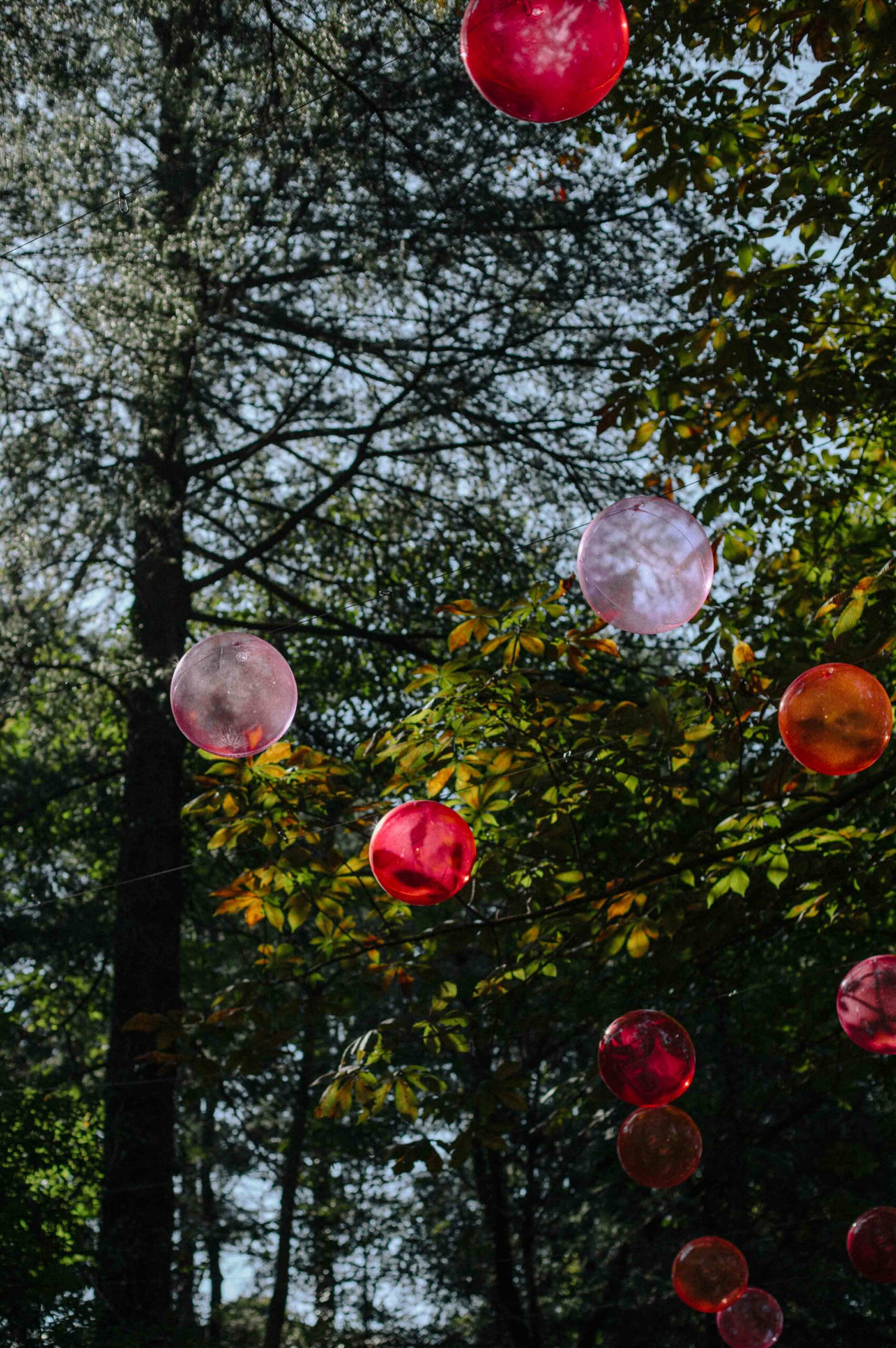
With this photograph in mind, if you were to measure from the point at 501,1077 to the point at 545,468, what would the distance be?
5132 millimetres

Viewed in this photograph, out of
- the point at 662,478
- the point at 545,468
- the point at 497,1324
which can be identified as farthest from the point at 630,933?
the point at 497,1324

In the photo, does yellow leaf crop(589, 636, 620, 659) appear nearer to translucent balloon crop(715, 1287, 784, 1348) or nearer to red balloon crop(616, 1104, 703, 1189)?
red balloon crop(616, 1104, 703, 1189)

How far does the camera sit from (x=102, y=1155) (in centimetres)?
694

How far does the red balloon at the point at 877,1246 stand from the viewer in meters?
4.17

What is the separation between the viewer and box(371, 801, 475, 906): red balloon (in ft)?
11.2

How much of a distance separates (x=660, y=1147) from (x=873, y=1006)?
957 mm

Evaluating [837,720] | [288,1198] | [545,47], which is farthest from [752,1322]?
[288,1198]

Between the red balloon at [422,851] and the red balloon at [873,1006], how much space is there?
1.37m

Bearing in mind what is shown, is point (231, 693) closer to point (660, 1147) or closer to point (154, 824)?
point (660, 1147)

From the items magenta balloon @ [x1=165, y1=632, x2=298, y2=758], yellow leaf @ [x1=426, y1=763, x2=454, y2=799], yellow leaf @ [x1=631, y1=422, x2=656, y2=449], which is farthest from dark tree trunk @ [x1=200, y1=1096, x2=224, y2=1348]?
magenta balloon @ [x1=165, y1=632, x2=298, y2=758]

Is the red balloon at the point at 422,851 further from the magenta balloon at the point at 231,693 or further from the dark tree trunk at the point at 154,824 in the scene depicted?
the dark tree trunk at the point at 154,824

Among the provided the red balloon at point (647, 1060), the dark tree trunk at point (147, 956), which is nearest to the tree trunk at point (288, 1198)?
the dark tree trunk at point (147, 956)

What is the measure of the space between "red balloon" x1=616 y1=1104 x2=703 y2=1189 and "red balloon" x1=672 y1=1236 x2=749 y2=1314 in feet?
2.95

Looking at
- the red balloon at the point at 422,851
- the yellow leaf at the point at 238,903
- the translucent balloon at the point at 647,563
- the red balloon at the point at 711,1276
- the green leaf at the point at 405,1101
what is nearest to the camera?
the translucent balloon at the point at 647,563
